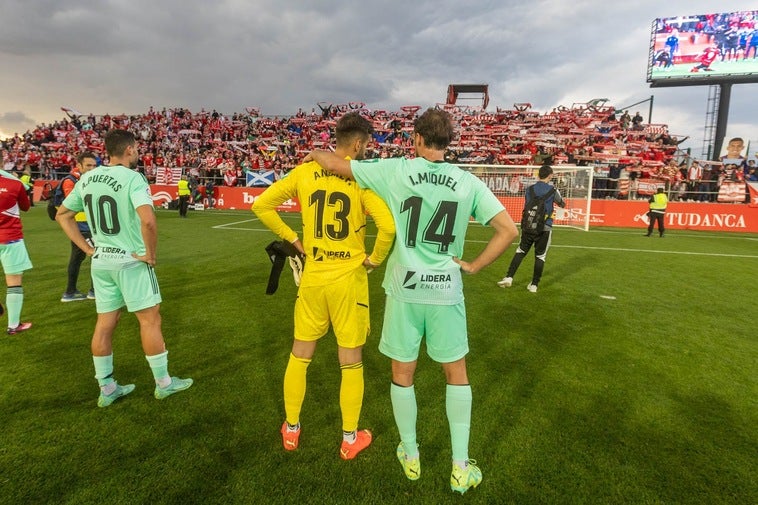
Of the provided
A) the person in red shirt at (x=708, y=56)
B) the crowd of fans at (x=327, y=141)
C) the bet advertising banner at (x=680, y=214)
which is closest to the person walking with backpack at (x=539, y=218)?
the bet advertising banner at (x=680, y=214)

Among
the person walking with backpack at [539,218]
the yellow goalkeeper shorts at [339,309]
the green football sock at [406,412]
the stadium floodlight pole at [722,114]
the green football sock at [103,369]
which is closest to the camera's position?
the green football sock at [406,412]

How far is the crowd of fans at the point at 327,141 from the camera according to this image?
2516 cm

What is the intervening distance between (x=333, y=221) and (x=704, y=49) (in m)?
34.9

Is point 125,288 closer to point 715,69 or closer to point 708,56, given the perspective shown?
point 715,69

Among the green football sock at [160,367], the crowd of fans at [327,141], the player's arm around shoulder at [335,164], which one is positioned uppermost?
the crowd of fans at [327,141]

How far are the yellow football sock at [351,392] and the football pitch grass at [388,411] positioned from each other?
0.90 ft

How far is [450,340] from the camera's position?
2379mm

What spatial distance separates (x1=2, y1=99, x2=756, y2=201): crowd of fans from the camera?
2516cm

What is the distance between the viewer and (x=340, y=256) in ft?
8.60

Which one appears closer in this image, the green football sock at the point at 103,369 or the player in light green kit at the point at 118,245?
the player in light green kit at the point at 118,245

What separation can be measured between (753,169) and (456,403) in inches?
1122

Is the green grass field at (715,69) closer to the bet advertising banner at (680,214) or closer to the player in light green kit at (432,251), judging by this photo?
the bet advertising banner at (680,214)

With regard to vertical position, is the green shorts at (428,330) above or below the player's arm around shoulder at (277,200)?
below

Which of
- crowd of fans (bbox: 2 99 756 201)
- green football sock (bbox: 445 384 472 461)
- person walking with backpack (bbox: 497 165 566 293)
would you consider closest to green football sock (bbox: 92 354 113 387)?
green football sock (bbox: 445 384 472 461)
